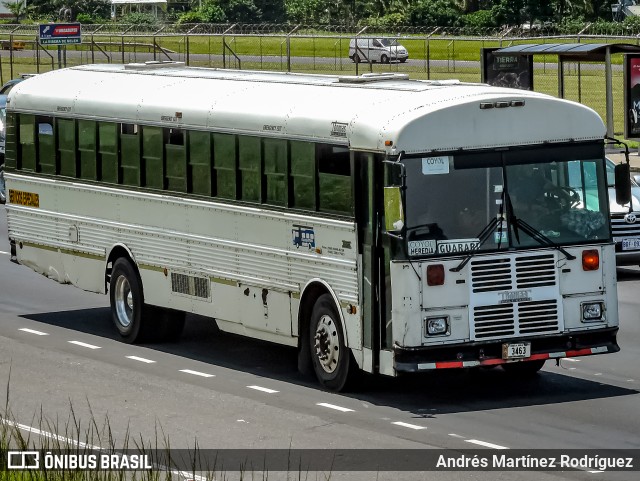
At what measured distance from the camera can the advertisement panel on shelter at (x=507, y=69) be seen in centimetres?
3378

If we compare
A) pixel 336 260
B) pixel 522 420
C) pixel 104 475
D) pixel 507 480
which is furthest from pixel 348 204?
Result: pixel 104 475

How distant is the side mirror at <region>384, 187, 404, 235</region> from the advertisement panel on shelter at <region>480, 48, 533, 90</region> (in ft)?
67.7

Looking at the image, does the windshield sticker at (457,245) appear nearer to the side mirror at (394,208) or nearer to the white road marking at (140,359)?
the side mirror at (394,208)

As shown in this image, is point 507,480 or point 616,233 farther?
point 616,233

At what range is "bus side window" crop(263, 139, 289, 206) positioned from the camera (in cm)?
1518

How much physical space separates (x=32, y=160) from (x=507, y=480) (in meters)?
9.86

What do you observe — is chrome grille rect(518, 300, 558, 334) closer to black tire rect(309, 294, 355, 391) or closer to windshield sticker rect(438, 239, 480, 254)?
windshield sticker rect(438, 239, 480, 254)

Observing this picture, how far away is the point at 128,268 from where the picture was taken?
17672 millimetres

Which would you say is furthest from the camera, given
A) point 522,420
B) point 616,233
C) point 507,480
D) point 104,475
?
point 616,233

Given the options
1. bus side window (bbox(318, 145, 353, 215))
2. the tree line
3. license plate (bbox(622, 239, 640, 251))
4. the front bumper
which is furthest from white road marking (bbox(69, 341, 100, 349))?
the tree line

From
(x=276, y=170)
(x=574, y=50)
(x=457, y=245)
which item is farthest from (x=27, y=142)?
(x=574, y=50)

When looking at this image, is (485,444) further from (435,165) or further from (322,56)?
(322,56)

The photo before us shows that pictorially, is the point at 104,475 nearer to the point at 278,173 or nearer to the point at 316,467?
the point at 316,467

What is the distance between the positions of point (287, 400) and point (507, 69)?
20.8 metres
